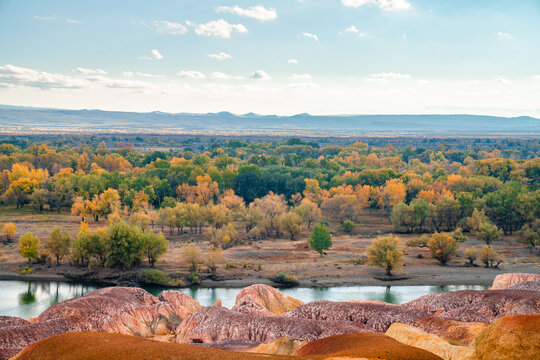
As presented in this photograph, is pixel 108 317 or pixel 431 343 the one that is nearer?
pixel 431 343

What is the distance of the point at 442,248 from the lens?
69000mm

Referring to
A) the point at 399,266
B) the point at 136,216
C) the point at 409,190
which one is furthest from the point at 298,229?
the point at 409,190

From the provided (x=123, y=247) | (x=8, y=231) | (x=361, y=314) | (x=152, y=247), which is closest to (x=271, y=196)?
(x=152, y=247)

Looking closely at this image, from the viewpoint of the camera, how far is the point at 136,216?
78.8m

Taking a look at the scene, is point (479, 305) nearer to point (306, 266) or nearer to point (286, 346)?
point (286, 346)

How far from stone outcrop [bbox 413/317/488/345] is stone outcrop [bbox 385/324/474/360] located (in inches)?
164

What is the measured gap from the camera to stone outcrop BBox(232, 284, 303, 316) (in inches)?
1527

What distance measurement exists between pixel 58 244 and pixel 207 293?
907 inches

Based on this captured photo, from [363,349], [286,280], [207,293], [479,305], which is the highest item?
[363,349]

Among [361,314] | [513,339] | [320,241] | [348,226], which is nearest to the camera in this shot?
[513,339]

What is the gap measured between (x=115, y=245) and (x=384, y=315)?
3968cm

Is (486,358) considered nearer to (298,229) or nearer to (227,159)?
(298,229)

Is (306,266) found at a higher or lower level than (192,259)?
lower

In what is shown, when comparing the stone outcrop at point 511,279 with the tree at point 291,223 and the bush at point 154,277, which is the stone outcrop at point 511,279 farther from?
the tree at point 291,223
